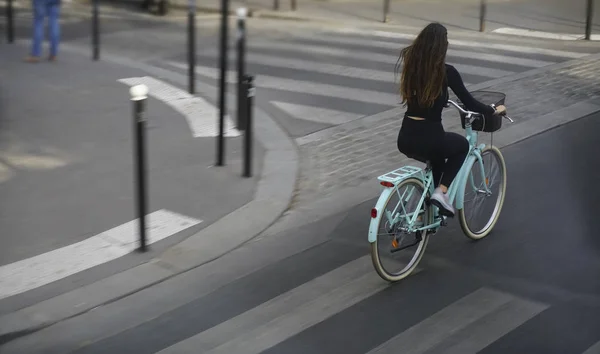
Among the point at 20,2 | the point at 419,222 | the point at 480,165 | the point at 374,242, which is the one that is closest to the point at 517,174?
the point at 480,165

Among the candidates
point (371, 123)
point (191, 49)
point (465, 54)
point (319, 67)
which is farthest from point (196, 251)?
point (465, 54)

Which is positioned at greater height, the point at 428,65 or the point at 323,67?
the point at 428,65

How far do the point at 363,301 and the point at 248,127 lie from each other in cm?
271

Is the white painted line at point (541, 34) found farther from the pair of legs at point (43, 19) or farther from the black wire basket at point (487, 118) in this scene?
the black wire basket at point (487, 118)

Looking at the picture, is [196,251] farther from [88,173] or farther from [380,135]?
[380,135]

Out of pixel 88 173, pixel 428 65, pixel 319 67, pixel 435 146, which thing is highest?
pixel 428 65

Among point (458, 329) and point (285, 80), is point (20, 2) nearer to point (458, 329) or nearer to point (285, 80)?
point (285, 80)

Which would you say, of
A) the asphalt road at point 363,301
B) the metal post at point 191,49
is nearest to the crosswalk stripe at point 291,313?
the asphalt road at point 363,301

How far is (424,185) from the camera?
19.8 feet

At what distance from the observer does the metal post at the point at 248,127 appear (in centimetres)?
784

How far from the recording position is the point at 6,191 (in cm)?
768

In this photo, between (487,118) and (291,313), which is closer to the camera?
(291,313)

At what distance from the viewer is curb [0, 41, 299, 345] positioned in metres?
5.47

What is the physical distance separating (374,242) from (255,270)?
0.98m
